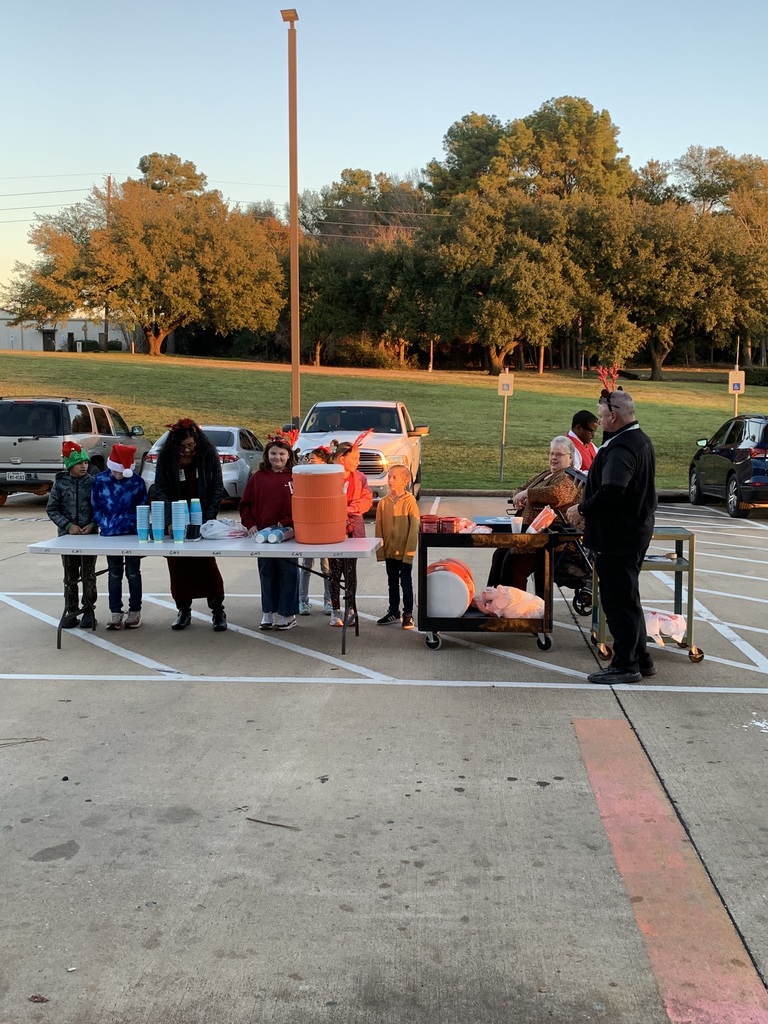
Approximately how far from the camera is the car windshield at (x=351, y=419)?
1728 cm

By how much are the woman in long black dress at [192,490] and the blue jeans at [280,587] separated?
0.38m

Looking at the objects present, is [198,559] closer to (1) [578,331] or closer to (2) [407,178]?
(1) [578,331]

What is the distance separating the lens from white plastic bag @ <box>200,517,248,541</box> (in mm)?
8250

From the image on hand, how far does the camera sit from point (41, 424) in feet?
57.4

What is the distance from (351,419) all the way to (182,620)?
928cm

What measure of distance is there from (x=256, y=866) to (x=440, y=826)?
0.88m

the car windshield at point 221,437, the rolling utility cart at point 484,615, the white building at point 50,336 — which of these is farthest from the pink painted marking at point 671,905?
the white building at point 50,336

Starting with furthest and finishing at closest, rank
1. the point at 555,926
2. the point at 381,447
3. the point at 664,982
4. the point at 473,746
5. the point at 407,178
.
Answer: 1. the point at 407,178
2. the point at 381,447
3. the point at 473,746
4. the point at 555,926
5. the point at 664,982

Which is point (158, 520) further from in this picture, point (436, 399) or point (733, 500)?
point (436, 399)

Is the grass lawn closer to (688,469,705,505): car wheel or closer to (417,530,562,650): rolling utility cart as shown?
(688,469,705,505): car wheel

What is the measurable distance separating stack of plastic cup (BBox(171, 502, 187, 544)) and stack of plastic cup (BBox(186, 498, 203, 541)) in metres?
0.06

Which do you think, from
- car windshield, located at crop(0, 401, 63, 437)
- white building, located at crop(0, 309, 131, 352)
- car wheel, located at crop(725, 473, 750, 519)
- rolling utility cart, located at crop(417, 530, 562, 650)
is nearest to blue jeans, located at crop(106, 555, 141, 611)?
rolling utility cart, located at crop(417, 530, 562, 650)

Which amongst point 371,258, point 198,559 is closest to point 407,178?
point 371,258

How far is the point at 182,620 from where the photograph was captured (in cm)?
871
